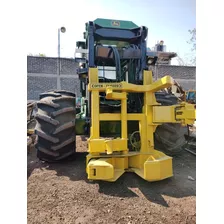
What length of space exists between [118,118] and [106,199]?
107 cm

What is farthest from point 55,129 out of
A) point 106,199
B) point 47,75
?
point 47,75

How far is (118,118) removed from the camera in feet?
9.12

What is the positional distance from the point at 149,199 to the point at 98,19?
9.64 feet

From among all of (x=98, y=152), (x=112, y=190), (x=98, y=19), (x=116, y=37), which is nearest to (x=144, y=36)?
(x=116, y=37)

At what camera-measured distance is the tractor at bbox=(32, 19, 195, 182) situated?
8.36 ft

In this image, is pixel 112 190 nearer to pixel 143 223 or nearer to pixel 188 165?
pixel 143 223

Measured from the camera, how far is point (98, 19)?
346cm

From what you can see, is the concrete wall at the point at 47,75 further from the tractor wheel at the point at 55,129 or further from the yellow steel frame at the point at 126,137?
the yellow steel frame at the point at 126,137

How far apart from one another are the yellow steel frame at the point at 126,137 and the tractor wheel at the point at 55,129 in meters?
0.47

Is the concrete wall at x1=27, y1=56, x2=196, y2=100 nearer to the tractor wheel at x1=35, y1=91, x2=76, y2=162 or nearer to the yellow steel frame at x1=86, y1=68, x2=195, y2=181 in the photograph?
the tractor wheel at x1=35, y1=91, x2=76, y2=162

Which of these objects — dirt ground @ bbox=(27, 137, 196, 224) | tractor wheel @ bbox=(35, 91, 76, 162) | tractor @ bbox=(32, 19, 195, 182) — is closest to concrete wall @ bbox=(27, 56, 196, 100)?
tractor @ bbox=(32, 19, 195, 182)

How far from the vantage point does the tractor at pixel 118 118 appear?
2.55 m

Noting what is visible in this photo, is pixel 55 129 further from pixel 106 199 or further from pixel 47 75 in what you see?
pixel 47 75

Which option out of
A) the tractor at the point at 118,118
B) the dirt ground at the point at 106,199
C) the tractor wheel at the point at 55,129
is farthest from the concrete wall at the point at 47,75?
the dirt ground at the point at 106,199
